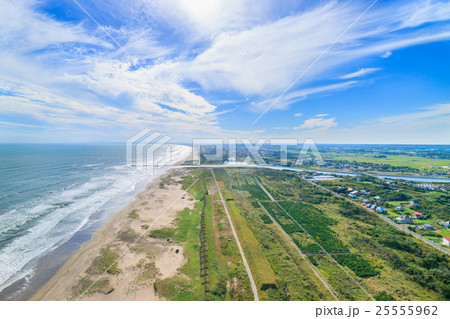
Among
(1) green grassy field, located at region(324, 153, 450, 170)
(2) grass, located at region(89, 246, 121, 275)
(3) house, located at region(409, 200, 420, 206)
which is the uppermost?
(1) green grassy field, located at region(324, 153, 450, 170)

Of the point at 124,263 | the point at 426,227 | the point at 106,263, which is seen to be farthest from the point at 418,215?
the point at 106,263

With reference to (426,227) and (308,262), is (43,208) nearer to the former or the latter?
(308,262)

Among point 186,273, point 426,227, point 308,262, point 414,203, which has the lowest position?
point 186,273

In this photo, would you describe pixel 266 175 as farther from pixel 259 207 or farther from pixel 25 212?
pixel 25 212

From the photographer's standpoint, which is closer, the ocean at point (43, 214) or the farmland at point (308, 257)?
Result: the farmland at point (308, 257)

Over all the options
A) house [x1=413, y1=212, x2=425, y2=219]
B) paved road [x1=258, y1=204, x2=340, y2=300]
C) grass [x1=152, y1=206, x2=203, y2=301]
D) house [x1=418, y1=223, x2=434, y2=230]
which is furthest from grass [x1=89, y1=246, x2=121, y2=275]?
house [x1=413, y1=212, x2=425, y2=219]

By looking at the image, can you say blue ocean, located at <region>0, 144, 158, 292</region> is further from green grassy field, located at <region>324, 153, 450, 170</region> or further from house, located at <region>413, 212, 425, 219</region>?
green grassy field, located at <region>324, 153, 450, 170</region>

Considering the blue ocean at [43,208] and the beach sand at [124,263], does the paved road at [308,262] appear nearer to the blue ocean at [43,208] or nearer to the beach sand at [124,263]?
the beach sand at [124,263]

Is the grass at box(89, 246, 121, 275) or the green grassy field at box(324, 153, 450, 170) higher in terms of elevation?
the green grassy field at box(324, 153, 450, 170)
